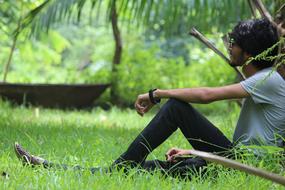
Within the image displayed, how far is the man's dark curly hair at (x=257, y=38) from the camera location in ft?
11.2

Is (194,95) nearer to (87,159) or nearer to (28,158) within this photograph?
(87,159)

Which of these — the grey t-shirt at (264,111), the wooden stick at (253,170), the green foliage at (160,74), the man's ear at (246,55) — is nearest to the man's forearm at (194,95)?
the grey t-shirt at (264,111)

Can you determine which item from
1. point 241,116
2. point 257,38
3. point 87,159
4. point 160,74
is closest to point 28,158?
point 87,159

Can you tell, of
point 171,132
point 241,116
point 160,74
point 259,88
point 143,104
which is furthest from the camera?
point 160,74

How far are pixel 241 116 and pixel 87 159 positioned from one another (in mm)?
987

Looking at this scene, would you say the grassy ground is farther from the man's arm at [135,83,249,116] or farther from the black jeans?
the man's arm at [135,83,249,116]

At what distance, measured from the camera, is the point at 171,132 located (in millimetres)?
3396

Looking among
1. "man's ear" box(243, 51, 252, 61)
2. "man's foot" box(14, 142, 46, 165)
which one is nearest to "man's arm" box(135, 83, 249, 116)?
"man's ear" box(243, 51, 252, 61)

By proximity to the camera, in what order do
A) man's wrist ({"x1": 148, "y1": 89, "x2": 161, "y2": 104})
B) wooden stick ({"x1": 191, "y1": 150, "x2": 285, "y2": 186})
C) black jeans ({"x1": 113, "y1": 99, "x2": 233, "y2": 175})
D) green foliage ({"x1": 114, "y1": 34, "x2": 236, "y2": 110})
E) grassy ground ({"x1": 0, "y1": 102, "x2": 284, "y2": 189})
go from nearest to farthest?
wooden stick ({"x1": 191, "y1": 150, "x2": 285, "y2": 186}) → grassy ground ({"x1": 0, "y1": 102, "x2": 284, "y2": 189}) → black jeans ({"x1": 113, "y1": 99, "x2": 233, "y2": 175}) → man's wrist ({"x1": 148, "y1": 89, "x2": 161, "y2": 104}) → green foliage ({"x1": 114, "y1": 34, "x2": 236, "y2": 110})

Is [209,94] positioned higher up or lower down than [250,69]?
lower down

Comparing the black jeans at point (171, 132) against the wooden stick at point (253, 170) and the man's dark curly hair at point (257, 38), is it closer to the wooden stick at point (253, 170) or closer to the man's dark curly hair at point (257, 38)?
the man's dark curly hair at point (257, 38)

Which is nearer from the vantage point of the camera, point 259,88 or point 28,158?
point 259,88

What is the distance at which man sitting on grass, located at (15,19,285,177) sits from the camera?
3299mm

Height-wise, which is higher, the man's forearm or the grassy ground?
the man's forearm
